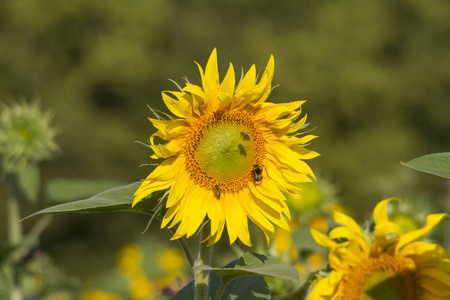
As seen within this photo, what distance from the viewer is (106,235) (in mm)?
6469

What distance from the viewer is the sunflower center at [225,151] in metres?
0.80

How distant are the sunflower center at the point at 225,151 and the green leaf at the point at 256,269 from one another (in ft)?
0.41

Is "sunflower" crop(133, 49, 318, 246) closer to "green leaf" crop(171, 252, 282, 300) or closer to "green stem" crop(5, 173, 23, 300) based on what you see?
"green leaf" crop(171, 252, 282, 300)

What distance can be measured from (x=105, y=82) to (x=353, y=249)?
625 centimetres

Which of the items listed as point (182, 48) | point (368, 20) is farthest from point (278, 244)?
point (368, 20)

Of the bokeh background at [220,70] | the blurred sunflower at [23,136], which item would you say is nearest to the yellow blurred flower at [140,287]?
the blurred sunflower at [23,136]

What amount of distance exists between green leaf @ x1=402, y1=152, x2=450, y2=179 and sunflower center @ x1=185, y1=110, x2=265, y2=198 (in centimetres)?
22

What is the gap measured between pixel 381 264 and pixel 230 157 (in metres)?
0.25

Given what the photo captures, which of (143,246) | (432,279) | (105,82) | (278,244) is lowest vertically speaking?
(432,279)

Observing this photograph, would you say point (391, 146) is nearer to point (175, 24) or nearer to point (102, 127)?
point (175, 24)

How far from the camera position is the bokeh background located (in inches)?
254

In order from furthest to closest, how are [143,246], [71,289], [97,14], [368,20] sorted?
[368,20] → [97,14] → [143,246] → [71,289]

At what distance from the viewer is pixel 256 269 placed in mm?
653

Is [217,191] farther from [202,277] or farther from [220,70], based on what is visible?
[220,70]
